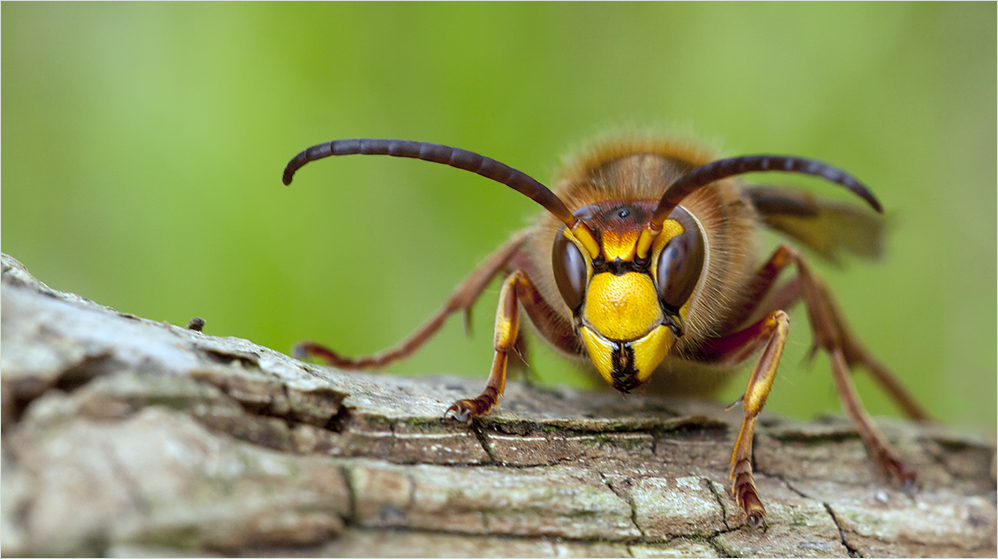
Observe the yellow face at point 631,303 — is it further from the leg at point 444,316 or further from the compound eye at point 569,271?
the leg at point 444,316

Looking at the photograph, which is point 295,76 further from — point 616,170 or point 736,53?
point 736,53

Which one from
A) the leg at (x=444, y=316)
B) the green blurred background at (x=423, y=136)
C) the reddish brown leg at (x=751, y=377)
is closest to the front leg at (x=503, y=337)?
the leg at (x=444, y=316)

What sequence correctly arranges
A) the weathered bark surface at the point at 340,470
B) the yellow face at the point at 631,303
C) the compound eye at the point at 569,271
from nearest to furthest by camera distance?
the weathered bark surface at the point at 340,470, the yellow face at the point at 631,303, the compound eye at the point at 569,271

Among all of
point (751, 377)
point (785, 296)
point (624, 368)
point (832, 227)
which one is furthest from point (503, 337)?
point (832, 227)

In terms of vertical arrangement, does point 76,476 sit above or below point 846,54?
below

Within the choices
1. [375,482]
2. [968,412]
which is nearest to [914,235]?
[968,412]

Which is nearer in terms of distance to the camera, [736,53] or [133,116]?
[133,116]
